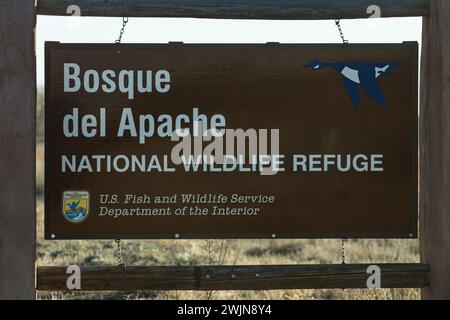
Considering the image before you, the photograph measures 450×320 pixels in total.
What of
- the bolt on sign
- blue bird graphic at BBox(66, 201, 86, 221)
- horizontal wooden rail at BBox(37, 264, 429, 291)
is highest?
the bolt on sign

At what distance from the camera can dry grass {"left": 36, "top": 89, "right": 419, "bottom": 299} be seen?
9266 millimetres

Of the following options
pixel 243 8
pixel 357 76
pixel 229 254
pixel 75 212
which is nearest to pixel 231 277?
pixel 75 212

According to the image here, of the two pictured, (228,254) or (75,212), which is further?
(228,254)

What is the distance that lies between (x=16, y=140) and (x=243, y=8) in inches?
67.8

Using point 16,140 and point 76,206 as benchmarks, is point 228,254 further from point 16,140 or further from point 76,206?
point 16,140

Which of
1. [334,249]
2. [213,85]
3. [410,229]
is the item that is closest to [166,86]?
[213,85]

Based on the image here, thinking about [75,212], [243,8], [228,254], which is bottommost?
[228,254]

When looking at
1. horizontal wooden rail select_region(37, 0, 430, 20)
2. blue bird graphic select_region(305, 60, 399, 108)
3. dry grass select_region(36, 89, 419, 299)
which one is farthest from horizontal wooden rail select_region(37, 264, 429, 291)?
dry grass select_region(36, 89, 419, 299)

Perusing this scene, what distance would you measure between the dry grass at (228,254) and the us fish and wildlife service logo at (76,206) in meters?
3.18

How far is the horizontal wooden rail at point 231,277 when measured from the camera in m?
5.67

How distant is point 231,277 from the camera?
569 cm

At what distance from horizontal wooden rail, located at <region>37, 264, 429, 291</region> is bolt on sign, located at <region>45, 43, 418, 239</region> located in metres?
0.23

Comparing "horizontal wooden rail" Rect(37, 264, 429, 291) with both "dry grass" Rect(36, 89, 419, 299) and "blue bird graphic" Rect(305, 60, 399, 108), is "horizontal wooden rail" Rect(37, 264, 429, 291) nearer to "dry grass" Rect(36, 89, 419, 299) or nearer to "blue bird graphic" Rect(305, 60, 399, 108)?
"blue bird graphic" Rect(305, 60, 399, 108)

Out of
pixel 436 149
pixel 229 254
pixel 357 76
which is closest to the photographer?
pixel 436 149
